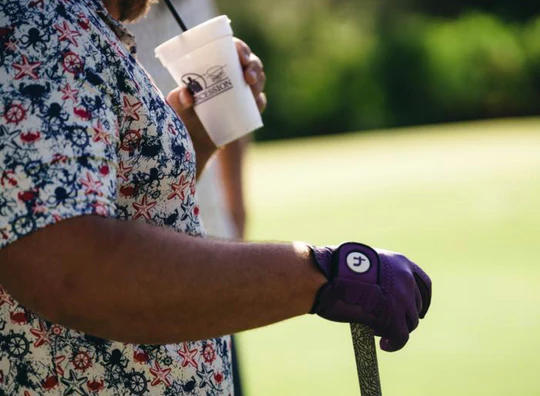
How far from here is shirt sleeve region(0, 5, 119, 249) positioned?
1410 mm

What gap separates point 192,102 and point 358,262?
113 centimetres

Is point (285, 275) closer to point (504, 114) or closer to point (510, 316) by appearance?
point (510, 316)

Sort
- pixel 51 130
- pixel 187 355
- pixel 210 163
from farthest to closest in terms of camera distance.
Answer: pixel 210 163 < pixel 187 355 < pixel 51 130

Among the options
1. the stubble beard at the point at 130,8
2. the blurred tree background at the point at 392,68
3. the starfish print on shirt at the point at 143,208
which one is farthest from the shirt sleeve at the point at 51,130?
the blurred tree background at the point at 392,68

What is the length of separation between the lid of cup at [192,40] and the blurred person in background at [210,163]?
1.70 feet

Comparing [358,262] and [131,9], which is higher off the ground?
[131,9]

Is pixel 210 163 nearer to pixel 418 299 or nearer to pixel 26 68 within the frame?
pixel 418 299

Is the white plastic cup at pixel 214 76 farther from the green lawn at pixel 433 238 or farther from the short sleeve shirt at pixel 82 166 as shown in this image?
the green lawn at pixel 433 238

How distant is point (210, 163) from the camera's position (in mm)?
3209

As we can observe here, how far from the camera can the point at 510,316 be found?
7016 millimetres

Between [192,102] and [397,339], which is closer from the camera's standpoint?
[397,339]

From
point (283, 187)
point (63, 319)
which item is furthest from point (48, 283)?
point (283, 187)

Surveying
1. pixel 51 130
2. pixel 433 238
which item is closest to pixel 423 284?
pixel 51 130

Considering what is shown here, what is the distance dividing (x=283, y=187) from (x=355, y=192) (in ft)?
6.42
